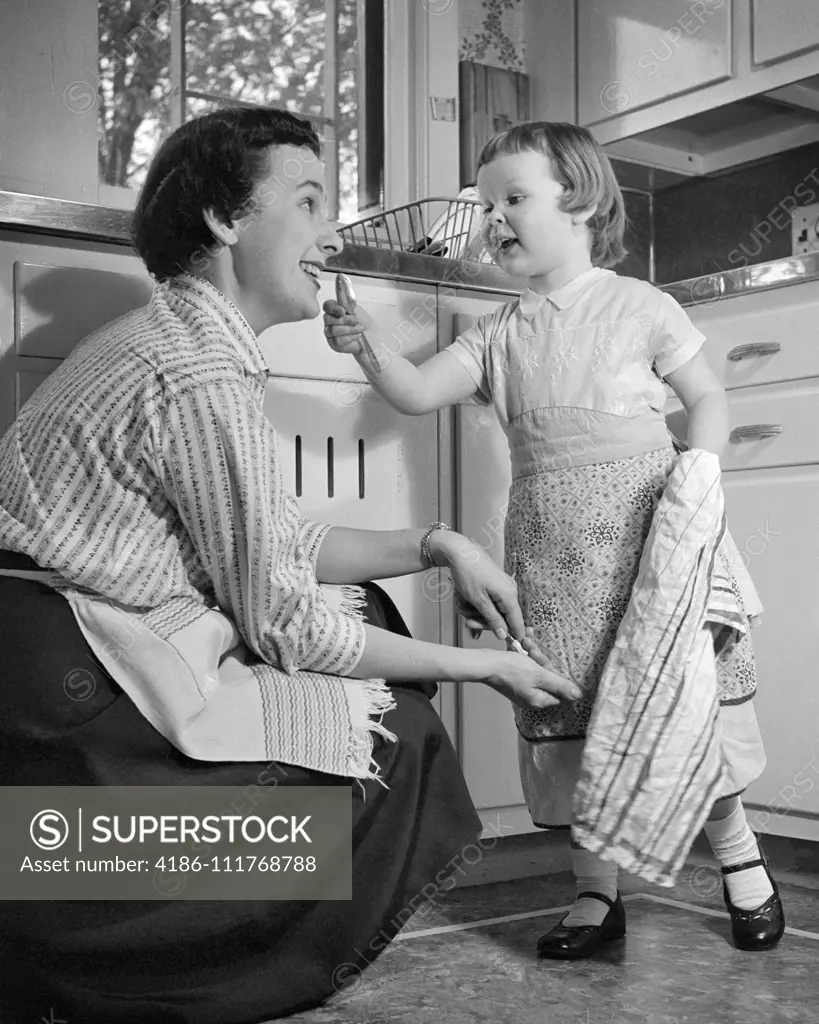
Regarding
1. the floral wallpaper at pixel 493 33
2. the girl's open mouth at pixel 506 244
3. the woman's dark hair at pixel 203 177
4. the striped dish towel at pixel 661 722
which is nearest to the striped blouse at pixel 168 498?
the woman's dark hair at pixel 203 177

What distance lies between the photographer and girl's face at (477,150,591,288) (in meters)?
1.49

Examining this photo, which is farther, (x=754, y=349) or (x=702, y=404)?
(x=754, y=349)

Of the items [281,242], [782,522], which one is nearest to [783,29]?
[782,522]

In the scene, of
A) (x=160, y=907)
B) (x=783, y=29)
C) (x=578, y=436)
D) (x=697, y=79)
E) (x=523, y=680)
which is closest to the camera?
(x=160, y=907)

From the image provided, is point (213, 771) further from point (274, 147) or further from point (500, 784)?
point (500, 784)

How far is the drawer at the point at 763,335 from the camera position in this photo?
1850mm

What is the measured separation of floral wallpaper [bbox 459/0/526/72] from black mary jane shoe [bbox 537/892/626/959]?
6.72 feet

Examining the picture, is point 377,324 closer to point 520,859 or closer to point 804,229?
point 520,859

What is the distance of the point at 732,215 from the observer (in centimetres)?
275

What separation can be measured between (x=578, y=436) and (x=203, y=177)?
21.5 inches

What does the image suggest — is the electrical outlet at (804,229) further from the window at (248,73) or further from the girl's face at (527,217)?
the girl's face at (527,217)

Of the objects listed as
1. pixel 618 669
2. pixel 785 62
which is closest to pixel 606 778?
pixel 618 669

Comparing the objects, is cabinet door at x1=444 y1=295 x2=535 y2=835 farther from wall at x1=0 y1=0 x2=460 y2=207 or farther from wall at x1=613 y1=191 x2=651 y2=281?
wall at x1=613 y1=191 x2=651 y2=281

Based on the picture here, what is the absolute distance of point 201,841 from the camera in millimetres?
1078
